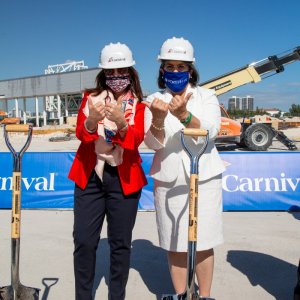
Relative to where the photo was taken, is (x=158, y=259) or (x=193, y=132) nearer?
(x=193, y=132)

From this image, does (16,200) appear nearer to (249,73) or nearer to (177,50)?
(177,50)

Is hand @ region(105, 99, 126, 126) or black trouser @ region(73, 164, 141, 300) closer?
hand @ region(105, 99, 126, 126)

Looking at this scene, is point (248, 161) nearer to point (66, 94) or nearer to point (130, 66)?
point (130, 66)

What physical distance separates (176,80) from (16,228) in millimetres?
1428

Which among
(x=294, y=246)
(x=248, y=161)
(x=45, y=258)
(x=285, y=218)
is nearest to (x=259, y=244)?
(x=294, y=246)

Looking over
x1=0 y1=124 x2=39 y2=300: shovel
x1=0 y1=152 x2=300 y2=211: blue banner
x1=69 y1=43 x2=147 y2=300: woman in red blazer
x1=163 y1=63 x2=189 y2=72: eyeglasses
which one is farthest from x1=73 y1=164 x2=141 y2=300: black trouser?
x1=0 y1=152 x2=300 y2=211: blue banner

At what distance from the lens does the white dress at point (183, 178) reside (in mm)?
2656

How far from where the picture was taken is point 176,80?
8.54ft

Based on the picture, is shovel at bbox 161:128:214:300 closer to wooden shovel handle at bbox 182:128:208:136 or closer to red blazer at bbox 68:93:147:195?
wooden shovel handle at bbox 182:128:208:136

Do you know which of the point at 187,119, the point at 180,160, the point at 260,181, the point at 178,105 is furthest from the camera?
the point at 260,181

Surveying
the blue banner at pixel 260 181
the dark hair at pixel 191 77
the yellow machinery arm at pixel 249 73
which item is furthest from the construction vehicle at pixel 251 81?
the dark hair at pixel 191 77

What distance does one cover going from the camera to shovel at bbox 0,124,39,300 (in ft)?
8.21

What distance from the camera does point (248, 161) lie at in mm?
6441

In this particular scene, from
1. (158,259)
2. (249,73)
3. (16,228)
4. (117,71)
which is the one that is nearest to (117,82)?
(117,71)
